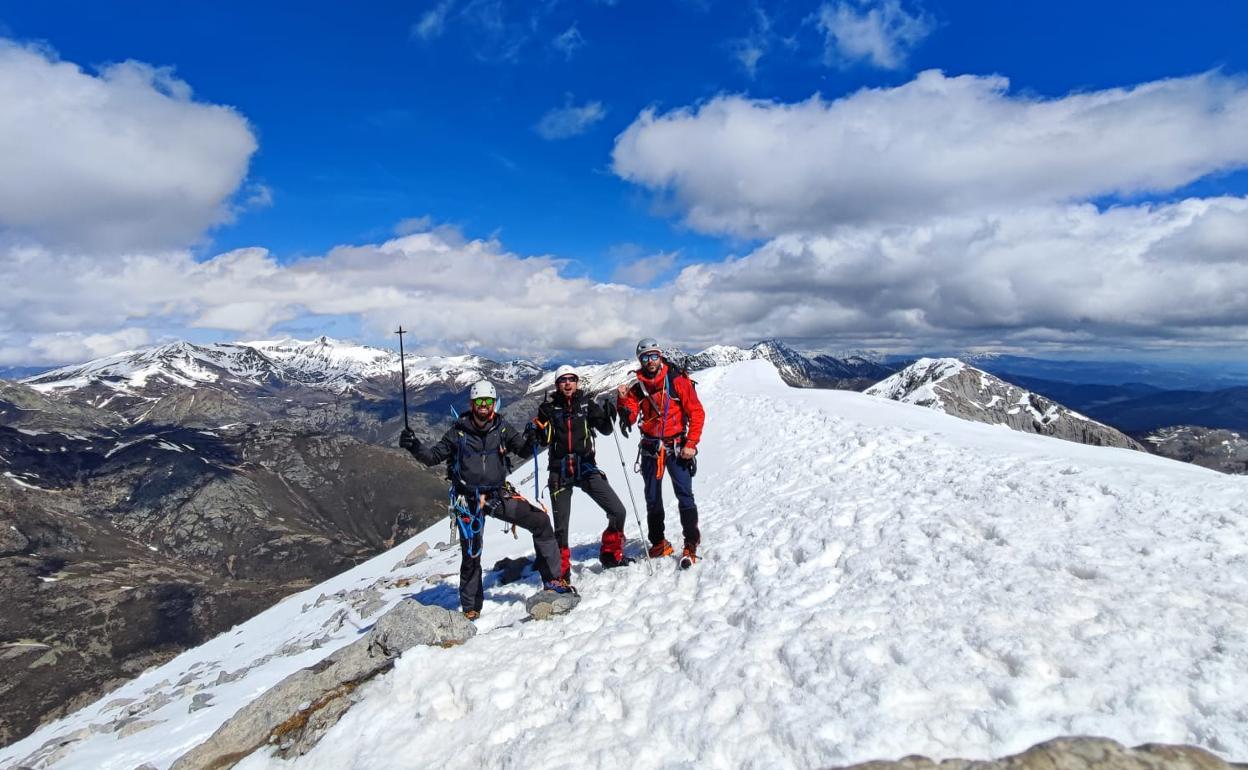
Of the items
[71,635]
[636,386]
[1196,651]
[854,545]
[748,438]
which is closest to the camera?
[1196,651]

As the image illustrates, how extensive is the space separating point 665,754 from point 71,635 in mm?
250334

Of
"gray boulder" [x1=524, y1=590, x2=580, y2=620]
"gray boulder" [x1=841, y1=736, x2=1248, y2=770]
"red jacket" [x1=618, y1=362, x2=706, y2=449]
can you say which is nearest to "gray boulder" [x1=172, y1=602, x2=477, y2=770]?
"gray boulder" [x1=524, y1=590, x2=580, y2=620]

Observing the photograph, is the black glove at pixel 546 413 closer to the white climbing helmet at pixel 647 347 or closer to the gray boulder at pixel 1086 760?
the white climbing helmet at pixel 647 347

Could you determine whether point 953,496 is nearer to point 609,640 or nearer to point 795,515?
point 795,515

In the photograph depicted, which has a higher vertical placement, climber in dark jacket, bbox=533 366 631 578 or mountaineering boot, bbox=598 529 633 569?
climber in dark jacket, bbox=533 366 631 578

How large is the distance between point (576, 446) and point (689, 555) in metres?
3.09

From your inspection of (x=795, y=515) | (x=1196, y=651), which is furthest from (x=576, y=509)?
(x=1196, y=651)

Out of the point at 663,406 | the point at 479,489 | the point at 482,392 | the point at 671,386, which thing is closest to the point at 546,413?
the point at 482,392

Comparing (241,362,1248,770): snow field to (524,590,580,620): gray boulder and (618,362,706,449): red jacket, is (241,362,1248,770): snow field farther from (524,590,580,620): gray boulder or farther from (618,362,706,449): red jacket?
(618,362,706,449): red jacket

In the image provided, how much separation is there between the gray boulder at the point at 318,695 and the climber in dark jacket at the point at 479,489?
4.11ft

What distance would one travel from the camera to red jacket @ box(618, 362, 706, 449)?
38.8 feet

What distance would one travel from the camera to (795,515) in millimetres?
12750

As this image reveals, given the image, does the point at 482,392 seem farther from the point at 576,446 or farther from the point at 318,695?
the point at 318,695

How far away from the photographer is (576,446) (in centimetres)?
1215
